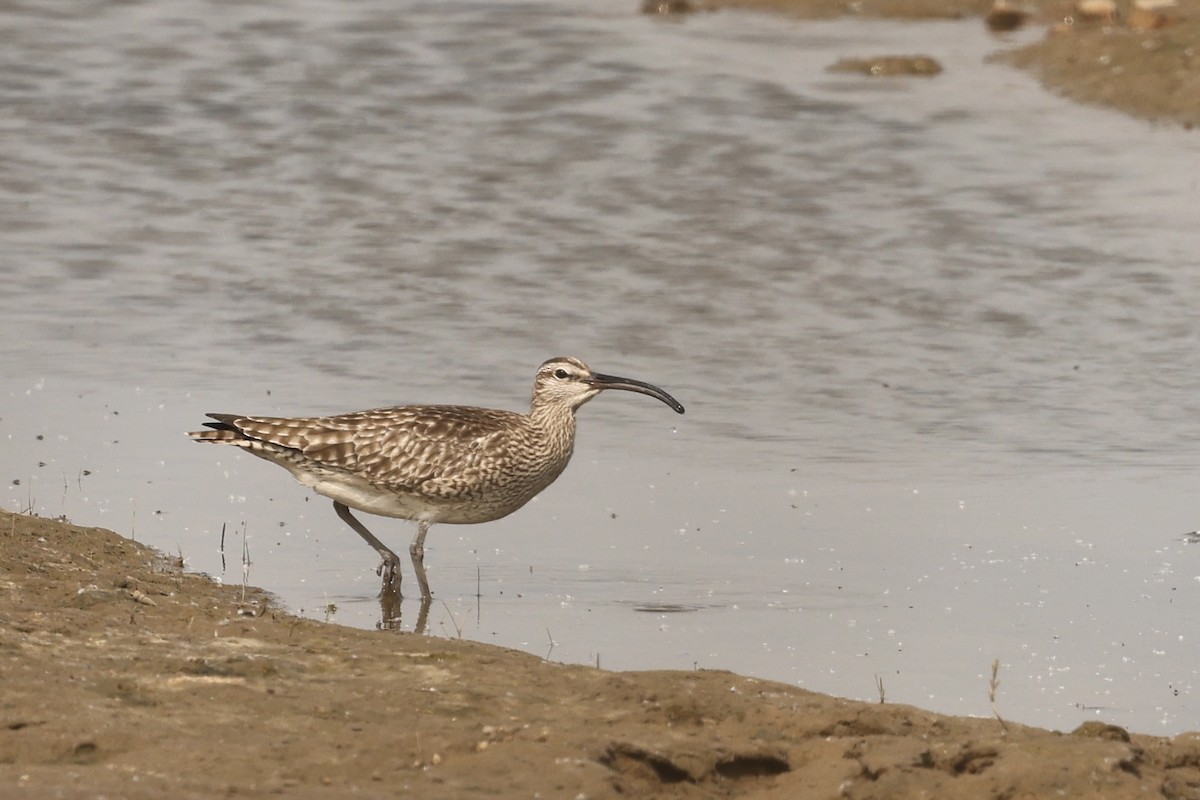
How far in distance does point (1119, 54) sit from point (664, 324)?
1060 cm

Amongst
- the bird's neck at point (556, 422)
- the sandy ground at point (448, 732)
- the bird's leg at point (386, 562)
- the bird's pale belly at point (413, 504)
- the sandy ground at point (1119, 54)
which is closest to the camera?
the sandy ground at point (448, 732)

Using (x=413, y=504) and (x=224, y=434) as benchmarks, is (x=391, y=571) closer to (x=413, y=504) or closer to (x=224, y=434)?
(x=413, y=504)

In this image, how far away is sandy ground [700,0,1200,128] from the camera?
925 inches

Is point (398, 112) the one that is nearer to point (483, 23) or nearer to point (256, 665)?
point (483, 23)

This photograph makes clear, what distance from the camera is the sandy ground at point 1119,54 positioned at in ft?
77.1

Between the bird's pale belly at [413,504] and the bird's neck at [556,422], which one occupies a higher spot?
the bird's neck at [556,422]

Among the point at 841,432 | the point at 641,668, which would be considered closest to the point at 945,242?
the point at 841,432

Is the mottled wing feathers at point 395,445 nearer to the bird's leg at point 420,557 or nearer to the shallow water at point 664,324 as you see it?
the bird's leg at point 420,557

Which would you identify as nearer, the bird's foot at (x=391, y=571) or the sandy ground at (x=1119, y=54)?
the bird's foot at (x=391, y=571)

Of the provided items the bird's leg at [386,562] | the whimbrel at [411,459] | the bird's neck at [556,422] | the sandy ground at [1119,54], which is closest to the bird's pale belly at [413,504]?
the whimbrel at [411,459]

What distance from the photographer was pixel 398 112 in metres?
24.2

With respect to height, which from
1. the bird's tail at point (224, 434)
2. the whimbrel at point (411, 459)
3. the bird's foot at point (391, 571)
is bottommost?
the bird's foot at point (391, 571)

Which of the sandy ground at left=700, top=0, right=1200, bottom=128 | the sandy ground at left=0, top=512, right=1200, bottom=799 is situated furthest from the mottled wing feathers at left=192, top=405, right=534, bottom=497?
the sandy ground at left=700, top=0, right=1200, bottom=128

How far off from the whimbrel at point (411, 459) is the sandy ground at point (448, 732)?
2.26m
